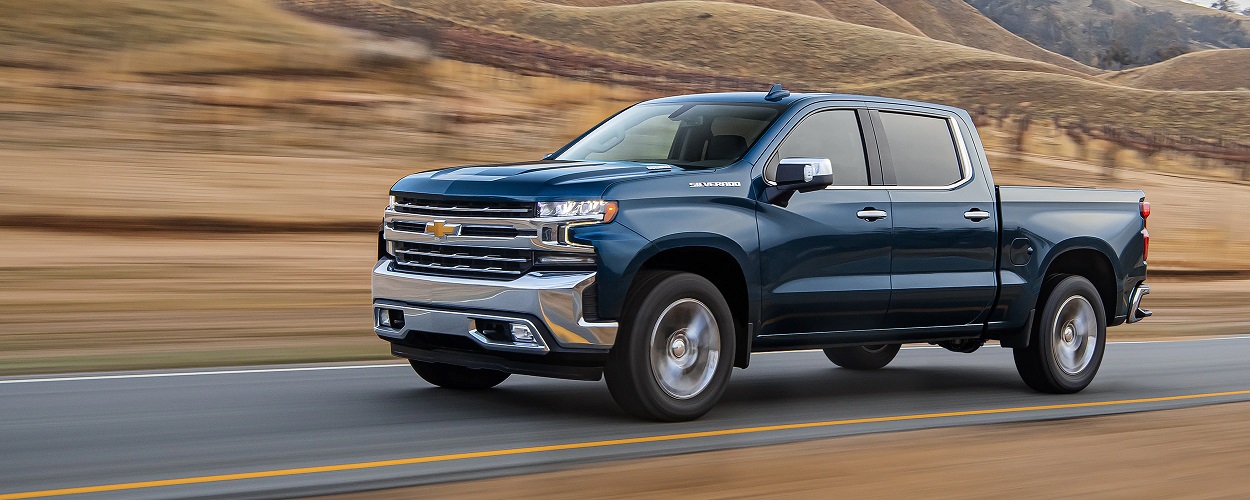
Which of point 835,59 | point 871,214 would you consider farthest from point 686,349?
point 835,59

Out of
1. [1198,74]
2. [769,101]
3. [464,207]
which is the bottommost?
[1198,74]

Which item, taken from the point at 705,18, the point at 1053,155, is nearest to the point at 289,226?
the point at 1053,155

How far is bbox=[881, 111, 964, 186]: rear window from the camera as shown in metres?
9.16

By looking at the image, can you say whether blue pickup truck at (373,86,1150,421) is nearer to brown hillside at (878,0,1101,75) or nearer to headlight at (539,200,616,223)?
headlight at (539,200,616,223)

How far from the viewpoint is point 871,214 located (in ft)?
28.8

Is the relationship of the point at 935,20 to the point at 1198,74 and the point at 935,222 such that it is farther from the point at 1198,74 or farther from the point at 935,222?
the point at 935,222

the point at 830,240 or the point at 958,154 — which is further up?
the point at 958,154

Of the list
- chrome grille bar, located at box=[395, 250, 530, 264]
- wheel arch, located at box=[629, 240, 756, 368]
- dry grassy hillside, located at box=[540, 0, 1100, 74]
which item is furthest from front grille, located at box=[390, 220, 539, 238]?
dry grassy hillside, located at box=[540, 0, 1100, 74]

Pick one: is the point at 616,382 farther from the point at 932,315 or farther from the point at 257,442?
the point at 932,315

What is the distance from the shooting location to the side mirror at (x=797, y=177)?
815 centimetres

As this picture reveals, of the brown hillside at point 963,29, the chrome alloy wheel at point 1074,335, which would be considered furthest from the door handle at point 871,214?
the brown hillside at point 963,29

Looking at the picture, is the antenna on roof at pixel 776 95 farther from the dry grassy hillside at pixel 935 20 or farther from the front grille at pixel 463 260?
the dry grassy hillside at pixel 935 20

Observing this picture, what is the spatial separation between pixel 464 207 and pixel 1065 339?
4.61 meters

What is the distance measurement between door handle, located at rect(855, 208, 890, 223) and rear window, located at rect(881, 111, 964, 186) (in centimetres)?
31
